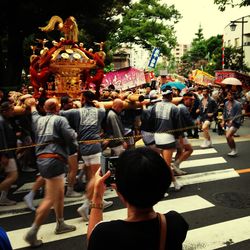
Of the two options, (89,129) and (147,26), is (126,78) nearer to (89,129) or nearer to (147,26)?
(89,129)

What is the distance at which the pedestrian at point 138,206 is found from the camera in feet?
5.42

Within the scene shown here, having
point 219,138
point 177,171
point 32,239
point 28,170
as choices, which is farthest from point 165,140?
point 219,138

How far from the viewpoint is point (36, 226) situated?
4.26m

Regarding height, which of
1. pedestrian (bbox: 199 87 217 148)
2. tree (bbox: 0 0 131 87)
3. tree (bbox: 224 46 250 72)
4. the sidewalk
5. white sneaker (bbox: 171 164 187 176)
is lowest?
the sidewalk

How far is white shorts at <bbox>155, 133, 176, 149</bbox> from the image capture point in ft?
20.3

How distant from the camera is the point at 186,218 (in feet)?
17.0

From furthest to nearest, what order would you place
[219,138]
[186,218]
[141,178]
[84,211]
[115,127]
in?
[219,138] < [115,127] < [186,218] < [84,211] < [141,178]

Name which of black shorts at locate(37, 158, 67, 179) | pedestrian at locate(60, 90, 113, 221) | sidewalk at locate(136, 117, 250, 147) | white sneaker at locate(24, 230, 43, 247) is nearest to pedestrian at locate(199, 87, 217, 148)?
sidewalk at locate(136, 117, 250, 147)

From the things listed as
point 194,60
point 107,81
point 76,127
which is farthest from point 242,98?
point 194,60

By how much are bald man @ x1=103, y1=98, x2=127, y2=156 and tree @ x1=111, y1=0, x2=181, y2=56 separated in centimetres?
2607

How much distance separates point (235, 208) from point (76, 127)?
9.56 feet

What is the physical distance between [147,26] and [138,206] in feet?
102

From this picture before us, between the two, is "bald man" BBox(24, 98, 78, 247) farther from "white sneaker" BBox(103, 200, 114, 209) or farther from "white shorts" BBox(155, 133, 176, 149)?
"white shorts" BBox(155, 133, 176, 149)

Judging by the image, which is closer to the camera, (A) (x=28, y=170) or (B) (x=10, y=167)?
(B) (x=10, y=167)
